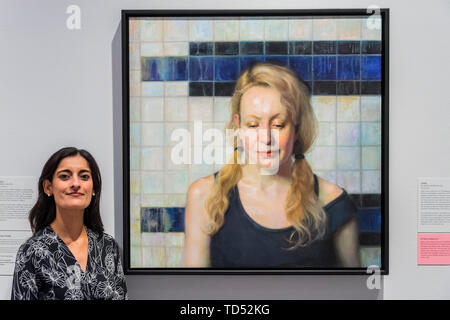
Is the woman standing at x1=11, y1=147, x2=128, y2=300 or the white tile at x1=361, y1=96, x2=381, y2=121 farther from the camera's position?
the white tile at x1=361, y1=96, x2=381, y2=121

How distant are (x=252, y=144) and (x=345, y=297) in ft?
1.48

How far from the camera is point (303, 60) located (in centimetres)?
112

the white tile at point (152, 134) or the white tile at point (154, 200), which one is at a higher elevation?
the white tile at point (152, 134)

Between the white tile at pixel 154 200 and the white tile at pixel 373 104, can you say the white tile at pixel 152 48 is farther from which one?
the white tile at pixel 373 104

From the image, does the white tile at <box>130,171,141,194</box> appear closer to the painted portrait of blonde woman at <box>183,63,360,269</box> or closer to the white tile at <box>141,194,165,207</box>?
the white tile at <box>141,194,165,207</box>

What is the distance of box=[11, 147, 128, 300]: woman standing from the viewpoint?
974 mm

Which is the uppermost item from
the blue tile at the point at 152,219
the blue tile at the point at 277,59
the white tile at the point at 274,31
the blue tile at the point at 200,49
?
the white tile at the point at 274,31

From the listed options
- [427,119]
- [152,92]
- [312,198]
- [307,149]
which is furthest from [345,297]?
[152,92]

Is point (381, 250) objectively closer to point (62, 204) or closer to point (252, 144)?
point (252, 144)

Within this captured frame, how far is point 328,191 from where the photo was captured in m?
1.13

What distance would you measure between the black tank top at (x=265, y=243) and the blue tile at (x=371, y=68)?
287 mm

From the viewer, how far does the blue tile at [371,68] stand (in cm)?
112

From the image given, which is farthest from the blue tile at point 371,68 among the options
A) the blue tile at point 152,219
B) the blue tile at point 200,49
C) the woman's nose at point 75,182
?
the woman's nose at point 75,182

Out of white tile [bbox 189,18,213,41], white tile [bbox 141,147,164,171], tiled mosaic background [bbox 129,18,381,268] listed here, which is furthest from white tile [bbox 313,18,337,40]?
white tile [bbox 141,147,164,171]
